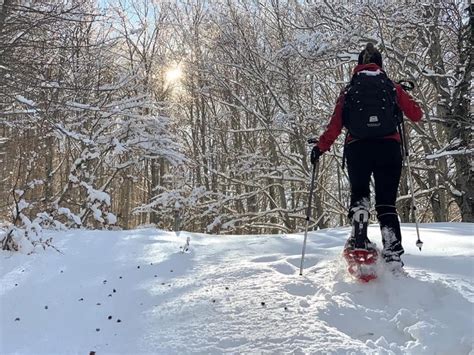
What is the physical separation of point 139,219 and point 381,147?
861 inches

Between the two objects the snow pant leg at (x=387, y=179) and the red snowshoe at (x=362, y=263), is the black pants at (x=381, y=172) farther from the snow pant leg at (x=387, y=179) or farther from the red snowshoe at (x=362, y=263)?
the red snowshoe at (x=362, y=263)

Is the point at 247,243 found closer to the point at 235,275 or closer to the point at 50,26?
the point at 235,275

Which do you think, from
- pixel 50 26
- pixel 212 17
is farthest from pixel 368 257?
pixel 212 17

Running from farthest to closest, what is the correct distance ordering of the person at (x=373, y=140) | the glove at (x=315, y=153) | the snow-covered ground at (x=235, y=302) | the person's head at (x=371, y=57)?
the glove at (x=315, y=153) < the person's head at (x=371, y=57) < the person at (x=373, y=140) < the snow-covered ground at (x=235, y=302)

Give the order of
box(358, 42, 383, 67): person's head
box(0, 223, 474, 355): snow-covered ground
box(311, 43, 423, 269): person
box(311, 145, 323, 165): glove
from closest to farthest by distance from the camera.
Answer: box(0, 223, 474, 355): snow-covered ground < box(311, 43, 423, 269): person < box(358, 42, 383, 67): person's head < box(311, 145, 323, 165): glove

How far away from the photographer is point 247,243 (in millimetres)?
5152

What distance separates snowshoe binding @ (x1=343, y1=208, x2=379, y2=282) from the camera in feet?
11.4

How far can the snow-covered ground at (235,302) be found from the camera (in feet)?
8.68

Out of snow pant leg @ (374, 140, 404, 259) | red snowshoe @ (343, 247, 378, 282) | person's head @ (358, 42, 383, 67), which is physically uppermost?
person's head @ (358, 42, 383, 67)

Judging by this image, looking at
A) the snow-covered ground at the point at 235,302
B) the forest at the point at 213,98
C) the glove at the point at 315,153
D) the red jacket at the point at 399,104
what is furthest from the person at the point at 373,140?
the forest at the point at 213,98

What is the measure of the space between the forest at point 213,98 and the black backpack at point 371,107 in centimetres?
261

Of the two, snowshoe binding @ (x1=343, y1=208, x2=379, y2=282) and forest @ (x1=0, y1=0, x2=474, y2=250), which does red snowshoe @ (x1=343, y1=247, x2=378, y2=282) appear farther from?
forest @ (x1=0, y1=0, x2=474, y2=250)

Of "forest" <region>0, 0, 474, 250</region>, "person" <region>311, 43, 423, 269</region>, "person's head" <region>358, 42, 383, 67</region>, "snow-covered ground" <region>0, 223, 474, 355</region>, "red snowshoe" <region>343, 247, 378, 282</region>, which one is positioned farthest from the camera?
"forest" <region>0, 0, 474, 250</region>

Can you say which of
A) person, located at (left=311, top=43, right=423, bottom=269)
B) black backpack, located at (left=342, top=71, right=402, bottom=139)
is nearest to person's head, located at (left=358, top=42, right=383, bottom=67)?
person, located at (left=311, top=43, right=423, bottom=269)
